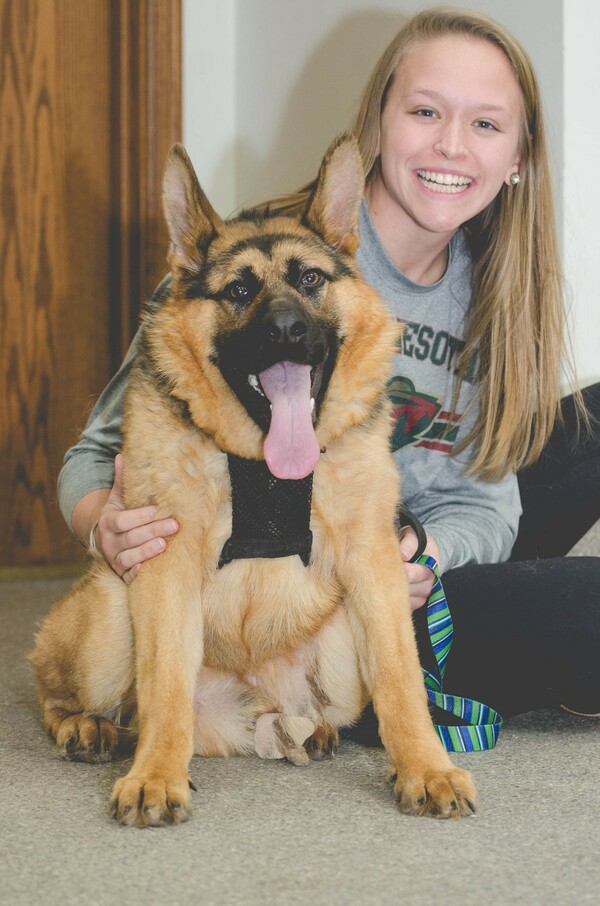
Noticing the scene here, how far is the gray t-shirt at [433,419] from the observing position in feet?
7.49

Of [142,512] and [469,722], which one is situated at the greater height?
[142,512]

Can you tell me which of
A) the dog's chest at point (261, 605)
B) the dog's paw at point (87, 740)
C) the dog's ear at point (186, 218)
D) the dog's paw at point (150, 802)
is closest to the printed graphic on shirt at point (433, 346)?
the dog's ear at point (186, 218)

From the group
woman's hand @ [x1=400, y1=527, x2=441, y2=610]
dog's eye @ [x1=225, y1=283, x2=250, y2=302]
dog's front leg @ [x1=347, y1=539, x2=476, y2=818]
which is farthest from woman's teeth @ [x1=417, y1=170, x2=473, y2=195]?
dog's front leg @ [x1=347, y1=539, x2=476, y2=818]

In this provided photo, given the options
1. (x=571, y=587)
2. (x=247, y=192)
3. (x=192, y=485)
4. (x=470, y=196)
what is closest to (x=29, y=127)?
(x=247, y=192)

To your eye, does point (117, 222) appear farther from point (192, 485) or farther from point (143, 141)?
point (192, 485)

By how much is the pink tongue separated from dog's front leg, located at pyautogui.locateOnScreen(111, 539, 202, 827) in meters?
0.23

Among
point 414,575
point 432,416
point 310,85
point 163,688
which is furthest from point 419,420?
point 310,85

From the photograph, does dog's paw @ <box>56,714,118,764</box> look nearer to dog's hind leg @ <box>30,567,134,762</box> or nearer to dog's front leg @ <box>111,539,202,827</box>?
dog's hind leg @ <box>30,567,134,762</box>

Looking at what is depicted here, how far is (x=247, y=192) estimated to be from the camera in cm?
382

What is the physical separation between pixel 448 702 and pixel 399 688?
33 centimetres

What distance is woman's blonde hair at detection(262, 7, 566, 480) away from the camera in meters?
2.29

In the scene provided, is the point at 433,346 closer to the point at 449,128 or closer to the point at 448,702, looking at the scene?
the point at 449,128

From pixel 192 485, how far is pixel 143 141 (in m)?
2.40

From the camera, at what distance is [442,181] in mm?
2256
